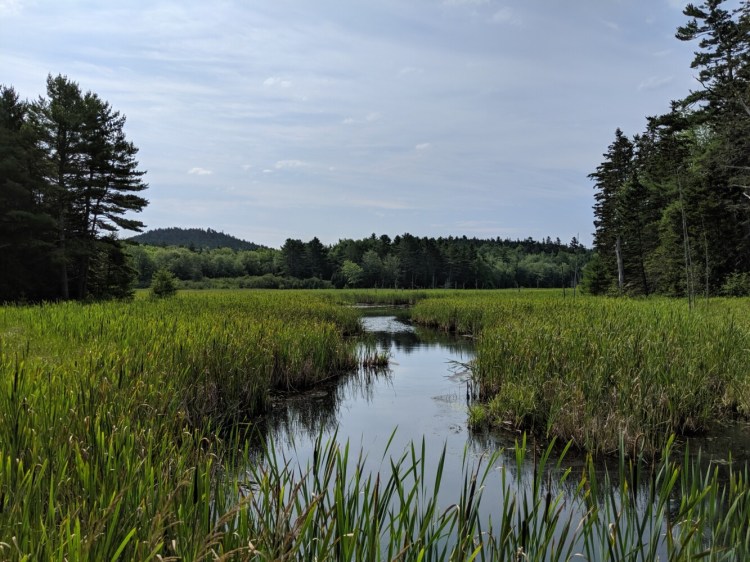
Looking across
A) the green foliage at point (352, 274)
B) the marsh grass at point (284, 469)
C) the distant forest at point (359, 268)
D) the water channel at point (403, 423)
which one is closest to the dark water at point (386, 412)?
the water channel at point (403, 423)

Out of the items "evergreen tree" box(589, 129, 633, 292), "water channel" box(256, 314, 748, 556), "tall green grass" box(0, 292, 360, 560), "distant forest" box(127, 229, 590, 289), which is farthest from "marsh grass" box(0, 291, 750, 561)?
"distant forest" box(127, 229, 590, 289)

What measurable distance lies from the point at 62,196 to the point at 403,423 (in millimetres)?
29377

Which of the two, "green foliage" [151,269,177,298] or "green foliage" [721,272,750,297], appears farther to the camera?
"green foliage" [151,269,177,298]

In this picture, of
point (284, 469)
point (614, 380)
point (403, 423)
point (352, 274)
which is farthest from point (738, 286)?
point (352, 274)

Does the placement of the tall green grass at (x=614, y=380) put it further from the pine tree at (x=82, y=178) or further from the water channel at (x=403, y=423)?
the pine tree at (x=82, y=178)

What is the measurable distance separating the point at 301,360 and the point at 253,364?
2258 mm

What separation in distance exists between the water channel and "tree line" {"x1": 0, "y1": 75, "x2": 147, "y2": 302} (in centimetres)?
2309

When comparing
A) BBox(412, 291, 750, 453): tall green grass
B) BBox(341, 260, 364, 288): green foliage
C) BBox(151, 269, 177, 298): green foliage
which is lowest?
BBox(412, 291, 750, 453): tall green grass

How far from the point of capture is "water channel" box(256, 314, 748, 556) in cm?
667

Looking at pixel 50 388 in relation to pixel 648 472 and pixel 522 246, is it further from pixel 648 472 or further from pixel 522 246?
pixel 522 246

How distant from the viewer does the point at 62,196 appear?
28.9 meters

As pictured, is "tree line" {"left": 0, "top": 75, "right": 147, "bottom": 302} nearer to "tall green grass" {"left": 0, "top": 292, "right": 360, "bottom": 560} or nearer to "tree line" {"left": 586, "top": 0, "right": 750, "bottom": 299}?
"tall green grass" {"left": 0, "top": 292, "right": 360, "bottom": 560}

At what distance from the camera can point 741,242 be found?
108 ft

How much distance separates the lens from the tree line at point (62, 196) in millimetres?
26688
